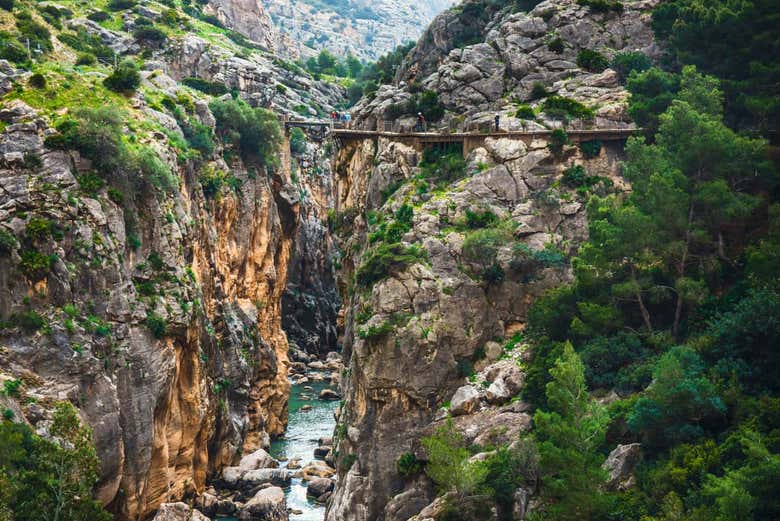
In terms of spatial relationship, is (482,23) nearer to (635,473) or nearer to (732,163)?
(732,163)

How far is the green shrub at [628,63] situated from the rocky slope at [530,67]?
2.20 ft

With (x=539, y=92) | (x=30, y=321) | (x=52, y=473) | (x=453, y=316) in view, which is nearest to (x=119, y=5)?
(x=539, y=92)

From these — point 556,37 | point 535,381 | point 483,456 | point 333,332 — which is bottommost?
point 333,332

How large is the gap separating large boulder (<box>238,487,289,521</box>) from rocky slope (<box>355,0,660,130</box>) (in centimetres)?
2879

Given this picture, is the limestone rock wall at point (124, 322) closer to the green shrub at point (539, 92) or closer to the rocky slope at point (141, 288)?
the rocky slope at point (141, 288)

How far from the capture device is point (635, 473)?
3766 cm

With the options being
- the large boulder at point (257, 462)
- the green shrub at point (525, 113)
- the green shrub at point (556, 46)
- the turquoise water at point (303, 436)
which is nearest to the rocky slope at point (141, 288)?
the large boulder at point (257, 462)

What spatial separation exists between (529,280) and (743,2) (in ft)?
65.6

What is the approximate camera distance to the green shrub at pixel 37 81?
207ft

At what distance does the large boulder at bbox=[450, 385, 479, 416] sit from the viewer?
49781 millimetres

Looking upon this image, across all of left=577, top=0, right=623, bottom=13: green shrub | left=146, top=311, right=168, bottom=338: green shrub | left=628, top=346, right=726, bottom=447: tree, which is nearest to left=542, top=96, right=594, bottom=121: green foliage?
left=577, top=0, right=623, bottom=13: green shrub

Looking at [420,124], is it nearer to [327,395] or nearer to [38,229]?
[38,229]

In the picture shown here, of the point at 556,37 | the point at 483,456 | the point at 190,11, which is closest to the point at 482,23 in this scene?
the point at 556,37

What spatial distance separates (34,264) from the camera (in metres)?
52.0
